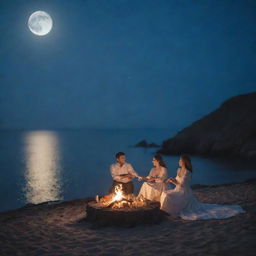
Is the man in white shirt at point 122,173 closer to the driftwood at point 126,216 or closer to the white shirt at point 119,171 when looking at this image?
the white shirt at point 119,171

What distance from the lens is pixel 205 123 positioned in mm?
50625

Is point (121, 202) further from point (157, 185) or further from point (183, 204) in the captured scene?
point (183, 204)

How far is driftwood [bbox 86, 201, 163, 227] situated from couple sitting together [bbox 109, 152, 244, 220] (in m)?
0.71

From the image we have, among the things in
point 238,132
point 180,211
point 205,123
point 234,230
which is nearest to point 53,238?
point 180,211

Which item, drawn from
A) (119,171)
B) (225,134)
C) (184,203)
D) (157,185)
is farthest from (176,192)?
(225,134)

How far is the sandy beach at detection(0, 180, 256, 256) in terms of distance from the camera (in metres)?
6.53

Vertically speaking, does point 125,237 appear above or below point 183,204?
below

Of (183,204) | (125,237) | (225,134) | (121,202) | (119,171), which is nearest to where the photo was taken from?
(125,237)

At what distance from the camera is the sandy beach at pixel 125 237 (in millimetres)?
6531

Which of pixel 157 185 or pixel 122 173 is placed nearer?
pixel 157 185

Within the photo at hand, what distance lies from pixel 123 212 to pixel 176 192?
183cm

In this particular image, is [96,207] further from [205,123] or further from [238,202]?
[205,123]

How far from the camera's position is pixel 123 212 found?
827cm

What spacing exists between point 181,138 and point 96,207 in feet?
145
